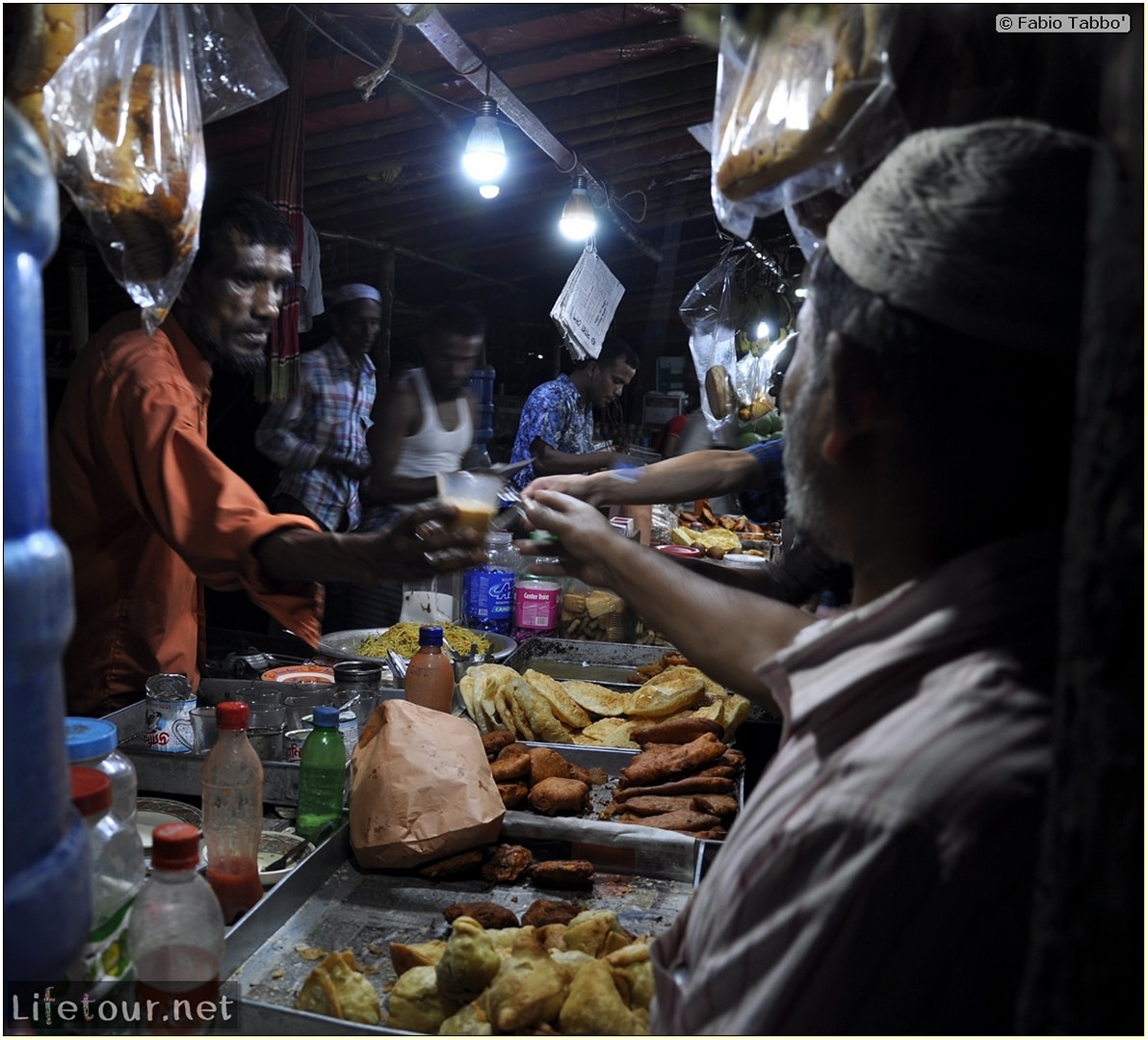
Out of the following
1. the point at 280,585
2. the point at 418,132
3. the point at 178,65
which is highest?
the point at 418,132

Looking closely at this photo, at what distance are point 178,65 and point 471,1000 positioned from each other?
1.65 m

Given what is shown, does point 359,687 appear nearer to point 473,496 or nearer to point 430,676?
point 430,676

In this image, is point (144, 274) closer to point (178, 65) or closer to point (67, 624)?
point (178, 65)

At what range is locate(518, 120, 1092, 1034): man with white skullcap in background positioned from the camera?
2.73ft

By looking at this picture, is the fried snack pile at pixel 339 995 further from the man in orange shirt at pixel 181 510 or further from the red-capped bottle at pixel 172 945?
the man in orange shirt at pixel 181 510

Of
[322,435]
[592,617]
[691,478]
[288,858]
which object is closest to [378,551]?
[288,858]

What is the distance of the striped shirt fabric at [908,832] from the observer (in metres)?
0.82

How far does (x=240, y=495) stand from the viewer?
2.20 m

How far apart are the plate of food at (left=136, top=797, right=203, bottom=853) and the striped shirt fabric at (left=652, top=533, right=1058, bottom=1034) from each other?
1478 mm

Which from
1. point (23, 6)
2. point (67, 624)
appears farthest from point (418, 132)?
point (67, 624)

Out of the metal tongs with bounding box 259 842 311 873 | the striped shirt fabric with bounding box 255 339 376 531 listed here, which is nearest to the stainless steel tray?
the metal tongs with bounding box 259 842 311 873

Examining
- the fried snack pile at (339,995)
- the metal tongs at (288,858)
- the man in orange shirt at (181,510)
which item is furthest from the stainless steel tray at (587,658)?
the fried snack pile at (339,995)

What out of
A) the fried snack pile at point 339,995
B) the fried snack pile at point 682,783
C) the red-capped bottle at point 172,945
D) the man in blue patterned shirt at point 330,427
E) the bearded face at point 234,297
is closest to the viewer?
the red-capped bottle at point 172,945

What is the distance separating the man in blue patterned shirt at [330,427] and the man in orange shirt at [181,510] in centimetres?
282
